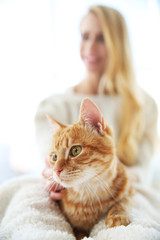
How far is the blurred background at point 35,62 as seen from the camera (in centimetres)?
86

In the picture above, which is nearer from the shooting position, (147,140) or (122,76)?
(122,76)

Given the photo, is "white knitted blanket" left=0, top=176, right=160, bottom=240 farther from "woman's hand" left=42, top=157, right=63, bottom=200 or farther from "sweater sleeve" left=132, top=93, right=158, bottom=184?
"sweater sleeve" left=132, top=93, right=158, bottom=184

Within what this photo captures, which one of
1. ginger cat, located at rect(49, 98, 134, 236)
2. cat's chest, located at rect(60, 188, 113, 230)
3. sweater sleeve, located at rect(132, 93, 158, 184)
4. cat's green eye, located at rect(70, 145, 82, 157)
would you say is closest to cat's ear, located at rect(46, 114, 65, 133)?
ginger cat, located at rect(49, 98, 134, 236)

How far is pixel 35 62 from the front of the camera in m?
1.14

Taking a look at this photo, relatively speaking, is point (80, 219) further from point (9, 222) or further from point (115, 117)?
point (115, 117)

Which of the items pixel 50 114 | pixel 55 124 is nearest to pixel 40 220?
pixel 55 124

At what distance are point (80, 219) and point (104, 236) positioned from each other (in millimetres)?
123

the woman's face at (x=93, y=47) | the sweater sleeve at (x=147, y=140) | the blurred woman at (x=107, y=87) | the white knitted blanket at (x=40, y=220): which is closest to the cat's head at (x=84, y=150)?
the white knitted blanket at (x=40, y=220)

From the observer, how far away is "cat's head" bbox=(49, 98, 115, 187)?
1.71 feet

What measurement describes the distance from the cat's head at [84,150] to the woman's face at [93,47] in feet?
1.22

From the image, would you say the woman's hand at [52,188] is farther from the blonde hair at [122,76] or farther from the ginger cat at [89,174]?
the blonde hair at [122,76]

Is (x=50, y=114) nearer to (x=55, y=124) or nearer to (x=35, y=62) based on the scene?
(x=55, y=124)

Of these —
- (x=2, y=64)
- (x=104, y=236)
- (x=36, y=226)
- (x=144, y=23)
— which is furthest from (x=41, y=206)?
(x=144, y=23)

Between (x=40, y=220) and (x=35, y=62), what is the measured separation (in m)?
0.88
